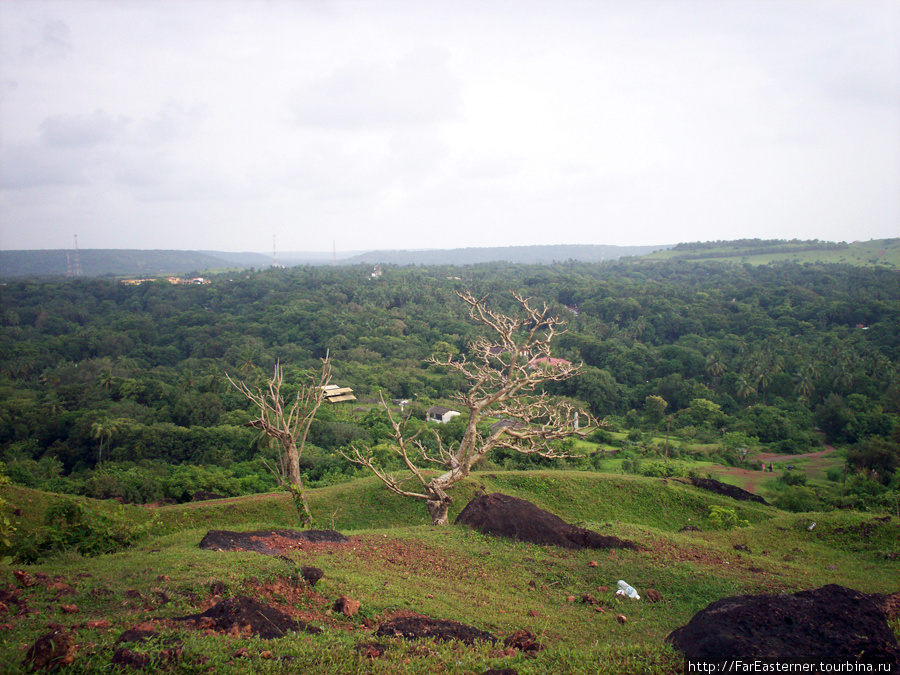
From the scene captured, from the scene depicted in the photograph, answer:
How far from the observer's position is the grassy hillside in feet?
17.5

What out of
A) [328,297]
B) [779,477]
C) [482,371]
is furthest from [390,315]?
[482,371]

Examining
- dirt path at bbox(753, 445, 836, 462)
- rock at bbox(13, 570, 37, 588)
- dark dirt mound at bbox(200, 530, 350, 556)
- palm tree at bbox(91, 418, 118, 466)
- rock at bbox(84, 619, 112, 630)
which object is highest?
rock at bbox(84, 619, 112, 630)

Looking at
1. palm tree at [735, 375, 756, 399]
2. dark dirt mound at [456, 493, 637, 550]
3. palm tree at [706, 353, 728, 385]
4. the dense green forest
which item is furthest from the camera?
palm tree at [706, 353, 728, 385]

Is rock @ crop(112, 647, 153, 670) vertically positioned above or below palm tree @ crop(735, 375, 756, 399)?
above

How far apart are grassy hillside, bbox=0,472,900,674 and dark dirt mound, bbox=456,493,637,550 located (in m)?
0.45

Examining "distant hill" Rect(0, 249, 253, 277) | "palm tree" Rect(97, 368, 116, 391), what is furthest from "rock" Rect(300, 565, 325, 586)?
"distant hill" Rect(0, 249, 253, 277)

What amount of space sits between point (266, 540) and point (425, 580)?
334cm

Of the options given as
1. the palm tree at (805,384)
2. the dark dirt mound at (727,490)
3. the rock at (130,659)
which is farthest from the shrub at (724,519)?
the palm tree at (805,384)

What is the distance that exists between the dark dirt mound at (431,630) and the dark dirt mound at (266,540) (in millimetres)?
3439

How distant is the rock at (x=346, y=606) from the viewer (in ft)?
22.2

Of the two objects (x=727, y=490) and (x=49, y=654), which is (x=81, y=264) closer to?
(x=727, y=490)

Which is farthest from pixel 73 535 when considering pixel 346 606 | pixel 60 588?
pixel 346 606

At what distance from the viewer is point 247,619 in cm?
586

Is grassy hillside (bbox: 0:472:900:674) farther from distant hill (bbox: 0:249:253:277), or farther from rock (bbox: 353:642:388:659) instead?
distant hill (bbox: 0:249:253:277)
